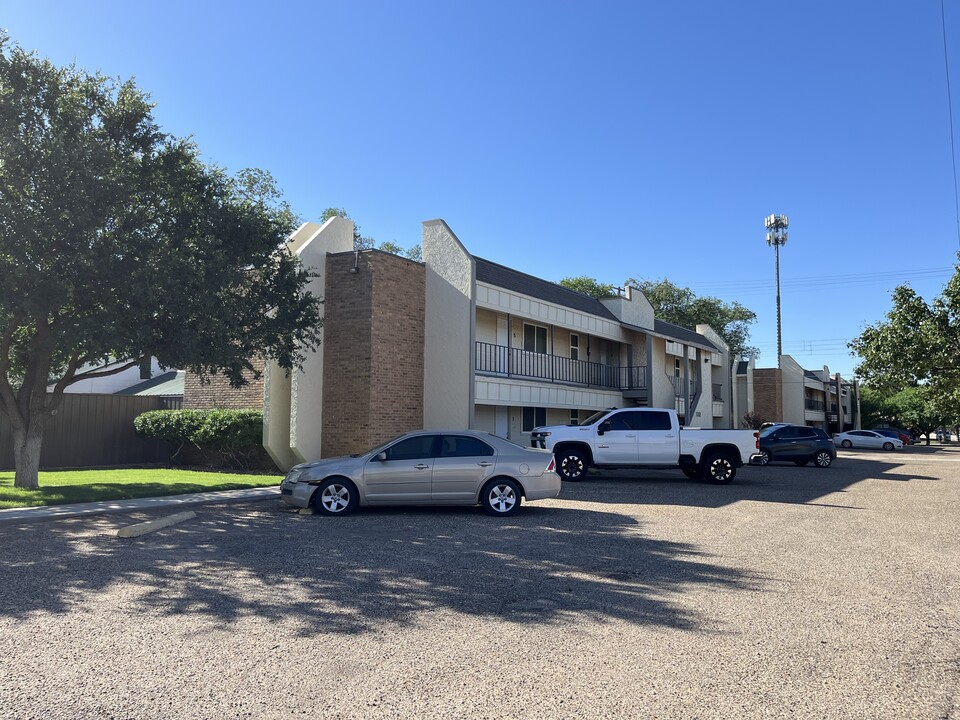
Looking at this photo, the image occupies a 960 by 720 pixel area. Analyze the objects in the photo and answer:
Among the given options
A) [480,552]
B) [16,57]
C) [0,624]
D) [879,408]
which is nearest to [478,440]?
[480,552]

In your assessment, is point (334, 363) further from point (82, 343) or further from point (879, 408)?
point (879, 408)

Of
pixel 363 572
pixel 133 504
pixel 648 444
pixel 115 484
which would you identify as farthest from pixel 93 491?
pixel 648 444

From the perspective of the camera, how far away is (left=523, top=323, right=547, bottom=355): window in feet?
92.0

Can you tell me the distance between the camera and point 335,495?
12328 millimetres

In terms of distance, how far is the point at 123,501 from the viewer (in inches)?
553

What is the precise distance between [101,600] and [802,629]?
591 centimetres

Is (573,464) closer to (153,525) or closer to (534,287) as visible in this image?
(534,287)

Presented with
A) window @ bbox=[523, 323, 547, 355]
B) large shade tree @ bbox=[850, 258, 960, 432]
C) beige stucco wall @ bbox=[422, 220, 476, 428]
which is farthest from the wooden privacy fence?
large shade tree @ bbox=[850, 258, 960, 432]

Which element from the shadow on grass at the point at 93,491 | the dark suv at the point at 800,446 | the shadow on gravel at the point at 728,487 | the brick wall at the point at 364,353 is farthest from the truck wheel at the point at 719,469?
the shadow on grass at the point at 93,491

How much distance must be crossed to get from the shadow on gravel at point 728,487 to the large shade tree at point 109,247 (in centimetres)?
795

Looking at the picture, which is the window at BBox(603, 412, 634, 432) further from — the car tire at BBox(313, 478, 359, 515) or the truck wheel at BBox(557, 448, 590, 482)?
the car tire at BBox(313, 478, 359, 515)

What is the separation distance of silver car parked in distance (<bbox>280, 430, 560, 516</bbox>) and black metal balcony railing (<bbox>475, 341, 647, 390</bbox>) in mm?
10604

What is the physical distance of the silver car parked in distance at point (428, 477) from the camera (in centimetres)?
1232

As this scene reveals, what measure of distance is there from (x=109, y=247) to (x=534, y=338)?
17.3 meters
